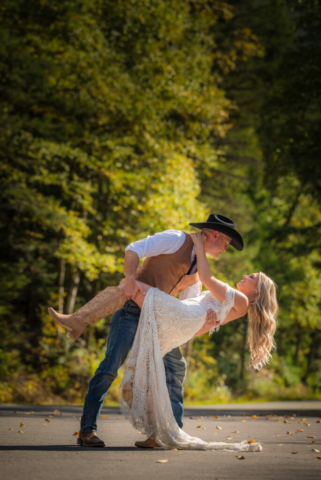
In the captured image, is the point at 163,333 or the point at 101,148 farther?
the point at 101,148

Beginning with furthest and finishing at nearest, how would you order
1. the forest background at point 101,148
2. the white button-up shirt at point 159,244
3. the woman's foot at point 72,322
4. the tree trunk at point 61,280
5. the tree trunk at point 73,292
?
the tree trunk at point 73,292 → the tree trunk at point 61,280 → the forest background at point 101,148 → the woman's foot at point 72,322 → the white button-up shirt at point 159,244

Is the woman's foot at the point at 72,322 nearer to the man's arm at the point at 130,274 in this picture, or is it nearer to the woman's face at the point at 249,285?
the man's arm at the point at 130,274

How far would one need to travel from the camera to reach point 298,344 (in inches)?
1325

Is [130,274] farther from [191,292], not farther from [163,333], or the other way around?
[191,292]

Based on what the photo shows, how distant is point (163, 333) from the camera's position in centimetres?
560

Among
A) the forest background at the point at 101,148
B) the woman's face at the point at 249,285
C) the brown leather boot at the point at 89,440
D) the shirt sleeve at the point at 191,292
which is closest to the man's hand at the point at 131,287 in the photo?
the shirt sleeve at the point at 191,292

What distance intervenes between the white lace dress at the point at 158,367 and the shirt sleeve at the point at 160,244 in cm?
34

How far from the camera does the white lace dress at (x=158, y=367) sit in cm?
544

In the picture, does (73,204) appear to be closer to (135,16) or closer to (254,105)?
(135,16)

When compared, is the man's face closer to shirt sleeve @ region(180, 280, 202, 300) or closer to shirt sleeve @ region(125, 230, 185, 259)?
shirt sleeve @ region(125, 230, 185, 259)

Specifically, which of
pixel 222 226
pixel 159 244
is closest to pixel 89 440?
pixel 159 244

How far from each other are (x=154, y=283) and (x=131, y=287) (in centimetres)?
33

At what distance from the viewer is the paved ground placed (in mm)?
4246

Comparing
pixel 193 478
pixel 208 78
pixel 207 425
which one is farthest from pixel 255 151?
pixel 193 478
